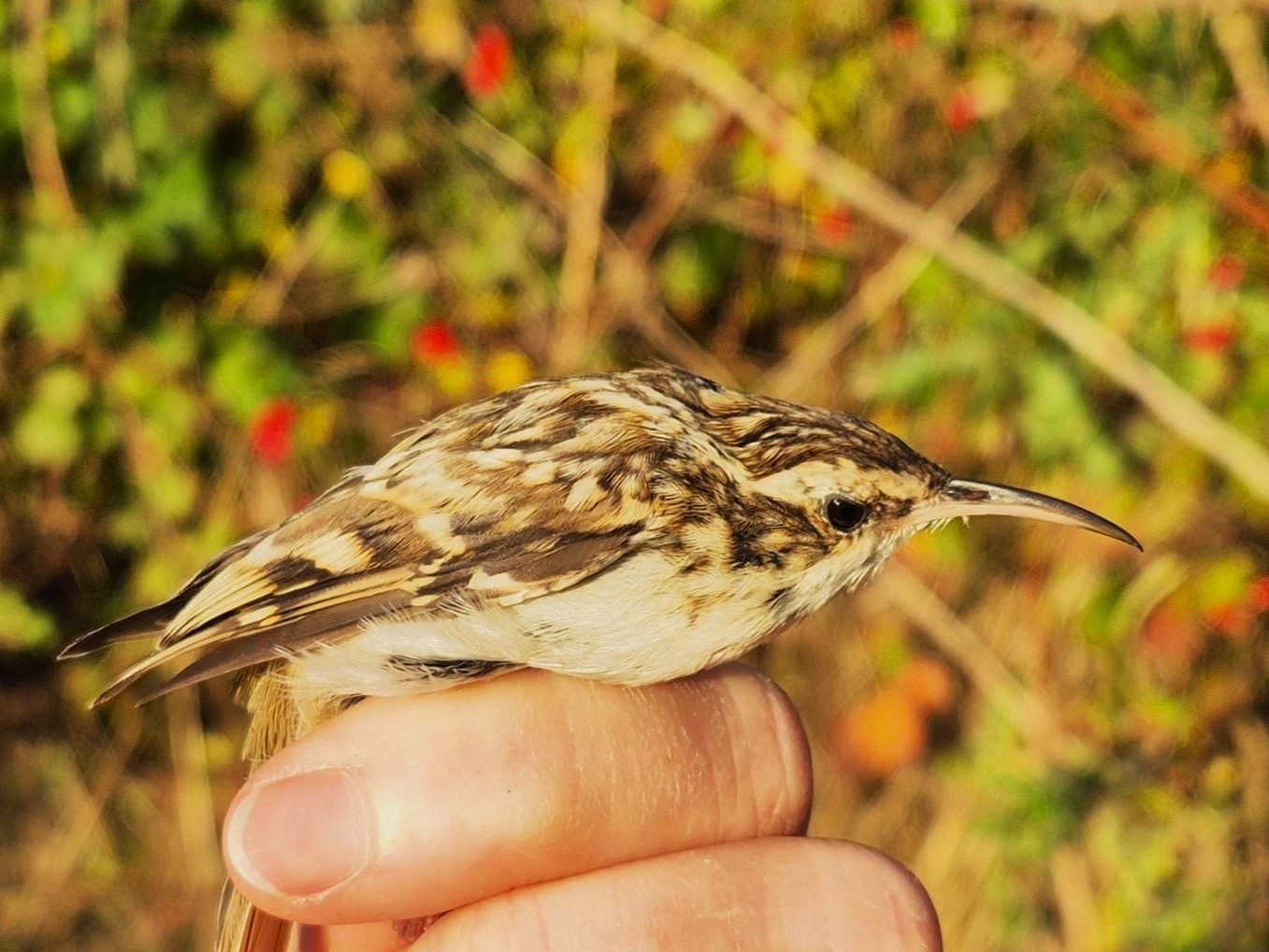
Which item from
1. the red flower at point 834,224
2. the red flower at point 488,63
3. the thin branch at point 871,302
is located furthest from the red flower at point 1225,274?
the red flower at point 488,63

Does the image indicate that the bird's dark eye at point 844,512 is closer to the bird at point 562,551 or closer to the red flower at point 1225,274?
the bird at point 562,551

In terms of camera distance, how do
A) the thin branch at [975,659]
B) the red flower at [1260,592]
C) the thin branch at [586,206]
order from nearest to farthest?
the red flower at [1260,592]
the thin branch at [975,659]
the thin branch at [586,206]

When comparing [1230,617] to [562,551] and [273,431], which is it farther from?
[273,431]

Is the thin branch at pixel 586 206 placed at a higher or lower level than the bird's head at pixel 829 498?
lower

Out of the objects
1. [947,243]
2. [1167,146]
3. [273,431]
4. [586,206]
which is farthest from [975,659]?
[273,431]

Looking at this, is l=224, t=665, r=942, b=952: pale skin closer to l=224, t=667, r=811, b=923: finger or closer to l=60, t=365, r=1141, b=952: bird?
l=224, t=667, r=811, b=923: finger
